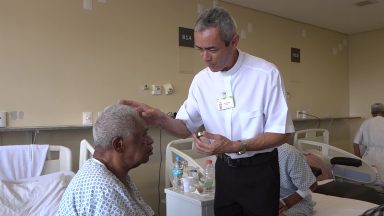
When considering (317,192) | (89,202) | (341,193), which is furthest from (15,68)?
(341,193)

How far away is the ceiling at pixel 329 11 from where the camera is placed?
407cm

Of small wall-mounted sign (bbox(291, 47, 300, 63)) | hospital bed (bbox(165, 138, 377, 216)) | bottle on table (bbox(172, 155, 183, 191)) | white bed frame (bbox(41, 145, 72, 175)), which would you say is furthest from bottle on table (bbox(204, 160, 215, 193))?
small wall-mounted sign (bbox(291, 47, 300, 63))

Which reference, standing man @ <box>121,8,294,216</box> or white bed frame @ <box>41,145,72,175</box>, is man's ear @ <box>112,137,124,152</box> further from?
white bed frame @ <box>41,145,72,175</box>

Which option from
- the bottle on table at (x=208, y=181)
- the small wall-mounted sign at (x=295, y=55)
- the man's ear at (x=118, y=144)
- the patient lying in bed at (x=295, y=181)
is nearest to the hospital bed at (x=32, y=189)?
the bottle on table at (x=208, y=181)

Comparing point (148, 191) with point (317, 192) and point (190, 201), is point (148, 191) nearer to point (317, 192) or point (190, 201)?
point (190, 201)

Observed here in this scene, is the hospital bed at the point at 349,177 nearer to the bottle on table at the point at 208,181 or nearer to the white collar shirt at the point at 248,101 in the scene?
the bottle on table at the point at 208,181

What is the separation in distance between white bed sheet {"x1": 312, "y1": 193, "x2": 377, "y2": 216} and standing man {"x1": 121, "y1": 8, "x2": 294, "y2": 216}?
3.17 feet

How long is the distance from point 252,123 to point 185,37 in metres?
2.25

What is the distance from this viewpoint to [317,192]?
3010 millimetres

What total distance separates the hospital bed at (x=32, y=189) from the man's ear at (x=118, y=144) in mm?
1196

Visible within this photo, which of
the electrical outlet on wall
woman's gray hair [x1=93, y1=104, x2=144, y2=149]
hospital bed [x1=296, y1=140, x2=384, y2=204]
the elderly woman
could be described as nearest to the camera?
the elderly woman

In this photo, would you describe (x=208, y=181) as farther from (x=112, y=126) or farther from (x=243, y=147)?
(x=112, y=126)

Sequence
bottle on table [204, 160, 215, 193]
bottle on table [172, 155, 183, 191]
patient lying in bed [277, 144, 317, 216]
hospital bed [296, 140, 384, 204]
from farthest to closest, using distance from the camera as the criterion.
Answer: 1. hospital bed [296, 140, 384, 204]
2. bottle on table [172, 155, 183, 191]
3. bottle on table [204, 160, 215, 193]
4. patient lying in bed [277, 144, 317, 216]

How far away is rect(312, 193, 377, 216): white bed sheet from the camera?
7.63ft
